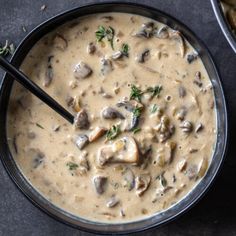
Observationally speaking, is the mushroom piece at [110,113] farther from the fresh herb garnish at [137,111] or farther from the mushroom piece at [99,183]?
the mushroom piece at [99,183]

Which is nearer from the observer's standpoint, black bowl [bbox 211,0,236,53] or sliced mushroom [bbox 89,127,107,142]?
black bowl [bbox 211,0,236,53]

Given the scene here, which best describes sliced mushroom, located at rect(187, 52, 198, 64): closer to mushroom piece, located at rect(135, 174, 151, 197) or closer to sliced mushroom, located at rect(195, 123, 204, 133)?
sliced mushroom, located at rect(195, 123, 204, 133)

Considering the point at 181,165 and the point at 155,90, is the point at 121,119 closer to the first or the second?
the point at 155,90

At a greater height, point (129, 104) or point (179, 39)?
point (179, 39)

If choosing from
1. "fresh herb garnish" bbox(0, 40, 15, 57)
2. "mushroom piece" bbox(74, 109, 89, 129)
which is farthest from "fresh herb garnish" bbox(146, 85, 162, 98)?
"fresh herb garnish" bbox(0, 40, 15, 57)

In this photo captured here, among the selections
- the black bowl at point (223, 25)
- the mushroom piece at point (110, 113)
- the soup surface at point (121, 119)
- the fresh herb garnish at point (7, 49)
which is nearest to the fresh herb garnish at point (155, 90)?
the soup surface at point (121, 119)

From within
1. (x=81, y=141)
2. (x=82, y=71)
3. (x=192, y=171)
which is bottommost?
(x=192, y=171)

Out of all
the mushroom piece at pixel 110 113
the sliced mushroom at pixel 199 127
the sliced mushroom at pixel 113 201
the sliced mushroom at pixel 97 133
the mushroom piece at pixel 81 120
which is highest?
the mushroom piece at pixel 110 113

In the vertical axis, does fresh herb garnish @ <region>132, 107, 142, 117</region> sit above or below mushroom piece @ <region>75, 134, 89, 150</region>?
above

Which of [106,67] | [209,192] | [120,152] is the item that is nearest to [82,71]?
[106,67]
